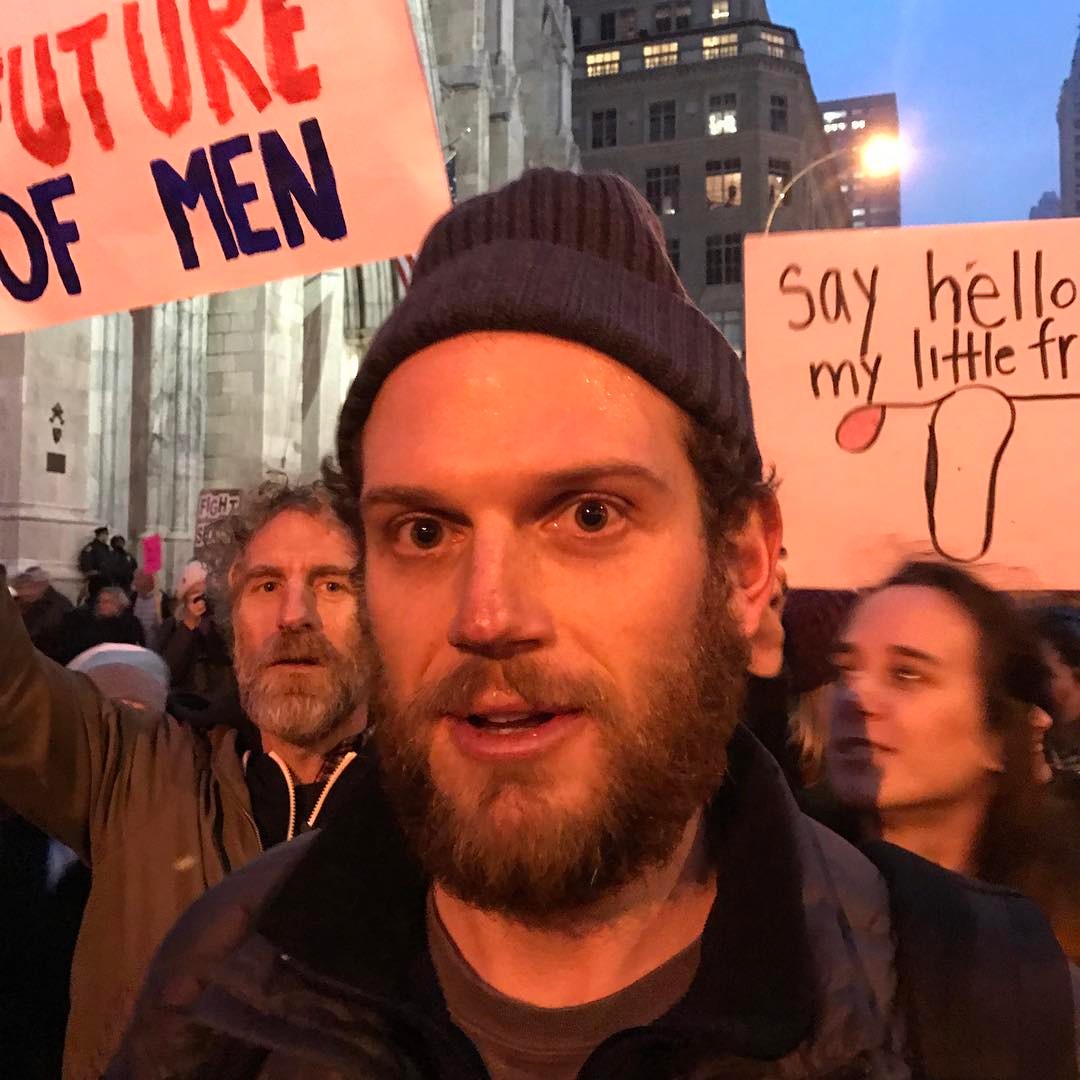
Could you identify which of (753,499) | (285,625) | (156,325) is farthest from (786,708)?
(156,325)

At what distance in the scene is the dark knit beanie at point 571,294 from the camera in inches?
50.4

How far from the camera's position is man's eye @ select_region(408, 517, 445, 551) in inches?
51.2

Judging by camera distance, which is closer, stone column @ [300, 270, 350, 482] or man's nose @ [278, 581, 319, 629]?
man's nose @ [278, 581, 319, 629]

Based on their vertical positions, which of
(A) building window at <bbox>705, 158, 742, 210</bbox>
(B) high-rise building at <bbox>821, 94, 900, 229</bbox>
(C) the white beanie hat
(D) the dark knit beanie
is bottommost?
(C) the white beanie hat

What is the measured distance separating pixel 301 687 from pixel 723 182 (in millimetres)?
52180

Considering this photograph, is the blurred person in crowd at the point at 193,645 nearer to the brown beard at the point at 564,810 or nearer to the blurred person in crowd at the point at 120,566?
the blurred person in crowd at the point at 120,566

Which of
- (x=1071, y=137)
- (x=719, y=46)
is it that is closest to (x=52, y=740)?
(x=719, y=46)

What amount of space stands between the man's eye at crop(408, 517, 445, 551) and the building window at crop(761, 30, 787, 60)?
2213 inches

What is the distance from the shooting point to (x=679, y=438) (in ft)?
4.36

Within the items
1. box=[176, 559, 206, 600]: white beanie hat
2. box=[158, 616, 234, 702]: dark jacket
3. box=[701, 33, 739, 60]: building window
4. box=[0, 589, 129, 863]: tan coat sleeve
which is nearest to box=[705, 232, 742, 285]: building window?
box=[701, 33, 739, 60]: building window

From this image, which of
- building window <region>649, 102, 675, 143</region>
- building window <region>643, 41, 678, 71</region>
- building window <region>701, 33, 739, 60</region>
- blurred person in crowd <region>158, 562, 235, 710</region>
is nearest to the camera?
blurred person in crowd <region>158, 562, 235, 710</region>

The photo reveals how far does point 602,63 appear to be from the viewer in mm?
55594

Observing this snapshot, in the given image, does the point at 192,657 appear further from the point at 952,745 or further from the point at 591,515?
the point at 591,515

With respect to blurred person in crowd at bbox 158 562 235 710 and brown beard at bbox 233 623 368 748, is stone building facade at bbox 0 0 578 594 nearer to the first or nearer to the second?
brown beard at bbox 233 623 368 748
